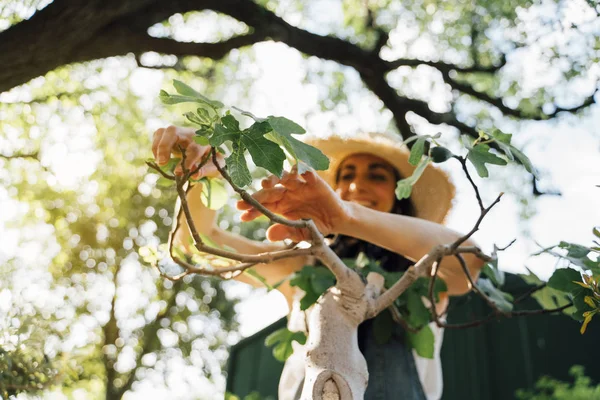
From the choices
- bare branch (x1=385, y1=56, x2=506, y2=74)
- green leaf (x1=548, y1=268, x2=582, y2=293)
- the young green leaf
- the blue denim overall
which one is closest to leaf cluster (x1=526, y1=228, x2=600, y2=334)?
green leaf (x1=548, y1=268, x2=582, y2=293)

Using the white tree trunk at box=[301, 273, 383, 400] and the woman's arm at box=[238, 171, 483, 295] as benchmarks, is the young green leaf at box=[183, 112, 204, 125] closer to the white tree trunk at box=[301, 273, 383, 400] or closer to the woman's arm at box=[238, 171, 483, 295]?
the woman's arm at box=[238, 171, 483, 295]

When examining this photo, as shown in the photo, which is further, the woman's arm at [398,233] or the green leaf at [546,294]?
the green leaf at [546,294]

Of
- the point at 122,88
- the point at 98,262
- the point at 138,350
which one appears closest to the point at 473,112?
the point at 122,88

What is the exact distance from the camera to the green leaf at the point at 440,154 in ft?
3.24

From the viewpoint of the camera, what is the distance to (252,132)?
811 mm

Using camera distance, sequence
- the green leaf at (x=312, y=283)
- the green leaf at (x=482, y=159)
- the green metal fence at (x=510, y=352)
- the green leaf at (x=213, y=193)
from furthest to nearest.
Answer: the green metal fence at (x=510, y=352), the green leaf at (x=312, y=283), the green leaf at (x=213, y=193), the green leaf at (x=482, y=159)

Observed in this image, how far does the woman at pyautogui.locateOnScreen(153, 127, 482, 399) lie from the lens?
1.06 m

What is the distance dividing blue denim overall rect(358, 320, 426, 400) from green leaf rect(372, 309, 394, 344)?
3 cm

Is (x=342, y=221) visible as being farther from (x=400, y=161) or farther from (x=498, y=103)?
(x=498, y=103)

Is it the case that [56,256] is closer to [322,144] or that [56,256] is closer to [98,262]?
[98,262]

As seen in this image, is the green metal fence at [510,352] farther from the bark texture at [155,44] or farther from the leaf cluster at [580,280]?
the leaf cluster at [580,280]

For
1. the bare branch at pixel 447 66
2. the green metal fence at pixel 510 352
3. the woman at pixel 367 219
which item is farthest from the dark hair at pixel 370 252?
the green metal fence at pixel 510 352

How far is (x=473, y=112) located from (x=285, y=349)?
425 cm

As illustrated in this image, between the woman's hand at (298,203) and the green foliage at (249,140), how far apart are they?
0.18 m
